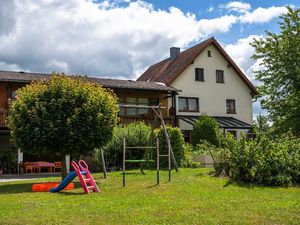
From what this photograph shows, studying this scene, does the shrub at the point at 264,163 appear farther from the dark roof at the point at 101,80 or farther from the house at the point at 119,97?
the dark roof at the point at 101,80

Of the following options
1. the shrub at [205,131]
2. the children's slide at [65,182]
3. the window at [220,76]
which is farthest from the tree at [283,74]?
the children's slide at [65,182]

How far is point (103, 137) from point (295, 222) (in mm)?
7806

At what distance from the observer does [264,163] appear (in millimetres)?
14031

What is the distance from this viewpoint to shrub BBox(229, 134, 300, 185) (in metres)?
13.9

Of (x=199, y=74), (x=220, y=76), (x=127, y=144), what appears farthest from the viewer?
(x=220, y=76)

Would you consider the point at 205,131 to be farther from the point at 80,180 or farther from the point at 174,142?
the point at 80,180

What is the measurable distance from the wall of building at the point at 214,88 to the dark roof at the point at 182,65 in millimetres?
400

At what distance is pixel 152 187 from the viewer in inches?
497

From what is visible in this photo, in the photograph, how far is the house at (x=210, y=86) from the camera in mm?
31936

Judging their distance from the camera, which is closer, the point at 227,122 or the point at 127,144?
the point at 127,144

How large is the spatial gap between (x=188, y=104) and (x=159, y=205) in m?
23.3

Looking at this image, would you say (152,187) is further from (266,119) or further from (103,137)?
(266,119)

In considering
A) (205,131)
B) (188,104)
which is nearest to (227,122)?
(188,104)

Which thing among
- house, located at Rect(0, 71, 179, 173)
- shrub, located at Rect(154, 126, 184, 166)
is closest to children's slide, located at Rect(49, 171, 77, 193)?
shrub, located at Rect(154, 126, 184, 166)
